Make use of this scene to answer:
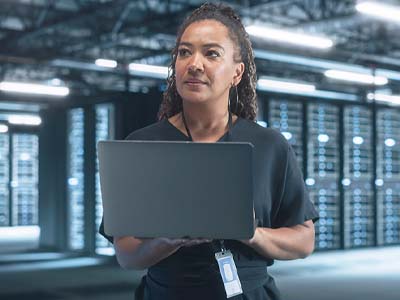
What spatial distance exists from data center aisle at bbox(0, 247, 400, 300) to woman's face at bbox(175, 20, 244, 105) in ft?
19.2

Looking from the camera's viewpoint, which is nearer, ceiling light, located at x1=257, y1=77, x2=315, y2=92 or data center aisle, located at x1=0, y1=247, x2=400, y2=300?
data center aisle, located at x1=0, y1=247, x2=400, y2=300

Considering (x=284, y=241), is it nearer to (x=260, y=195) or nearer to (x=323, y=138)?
(x=260, y=195)

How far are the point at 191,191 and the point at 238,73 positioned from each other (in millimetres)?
361

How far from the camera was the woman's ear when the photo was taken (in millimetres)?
1453

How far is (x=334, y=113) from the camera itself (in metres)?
11.1

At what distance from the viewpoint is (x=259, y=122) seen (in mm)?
9203

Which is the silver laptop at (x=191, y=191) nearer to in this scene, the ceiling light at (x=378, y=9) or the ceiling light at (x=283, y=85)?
the ceiling light at (x=378, y=9)

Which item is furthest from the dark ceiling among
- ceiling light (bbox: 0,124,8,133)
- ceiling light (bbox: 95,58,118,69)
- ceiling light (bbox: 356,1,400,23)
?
ceiling light (bbox: 356,1,400,23)

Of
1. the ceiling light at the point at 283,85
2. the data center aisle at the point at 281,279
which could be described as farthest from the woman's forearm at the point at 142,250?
the ceiling light at the point at 283,85

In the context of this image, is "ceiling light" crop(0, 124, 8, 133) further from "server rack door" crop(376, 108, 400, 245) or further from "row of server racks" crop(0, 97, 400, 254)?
"server rack door" crop(376, 108, 400, 245)

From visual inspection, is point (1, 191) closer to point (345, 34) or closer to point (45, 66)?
point (45, 66)

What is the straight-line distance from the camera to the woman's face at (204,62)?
135 centimetres

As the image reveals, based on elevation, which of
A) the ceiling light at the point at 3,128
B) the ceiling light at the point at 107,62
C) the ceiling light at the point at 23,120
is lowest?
the ceiling light at the point at 3,128

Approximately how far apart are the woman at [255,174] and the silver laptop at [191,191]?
7 centimetres
